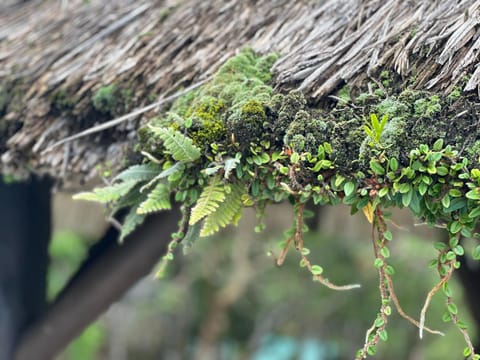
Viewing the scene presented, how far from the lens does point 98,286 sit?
8.46 feet

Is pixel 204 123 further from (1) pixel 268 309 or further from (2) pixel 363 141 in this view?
(1) pixel 268 309

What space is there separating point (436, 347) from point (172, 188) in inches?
217

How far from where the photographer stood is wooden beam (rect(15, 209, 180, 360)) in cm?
250

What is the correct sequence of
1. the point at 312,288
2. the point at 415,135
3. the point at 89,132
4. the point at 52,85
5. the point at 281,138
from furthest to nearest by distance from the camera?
the point at 312,288, the point at 52,85, the point at 89,132, the point at 281,138, the point at 415,135

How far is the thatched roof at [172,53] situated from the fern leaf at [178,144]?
0.30 m

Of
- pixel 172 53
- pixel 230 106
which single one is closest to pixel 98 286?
pixel 172 53

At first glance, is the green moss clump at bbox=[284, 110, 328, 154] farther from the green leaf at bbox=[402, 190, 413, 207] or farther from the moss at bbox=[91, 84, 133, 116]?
the moss at bbox=[91, 84, 133, 116]

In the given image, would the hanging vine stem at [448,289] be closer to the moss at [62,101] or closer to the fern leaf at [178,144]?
the fern leaf at [178,144]

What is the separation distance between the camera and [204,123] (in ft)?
4.62

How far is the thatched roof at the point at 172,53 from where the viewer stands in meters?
1.39

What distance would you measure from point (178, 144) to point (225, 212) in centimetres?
21

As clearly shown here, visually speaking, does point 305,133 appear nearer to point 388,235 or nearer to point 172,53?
point 388,235

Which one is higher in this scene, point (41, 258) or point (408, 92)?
point (408, 92)

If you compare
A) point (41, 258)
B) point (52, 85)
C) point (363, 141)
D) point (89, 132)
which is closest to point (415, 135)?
point (363, 141)
